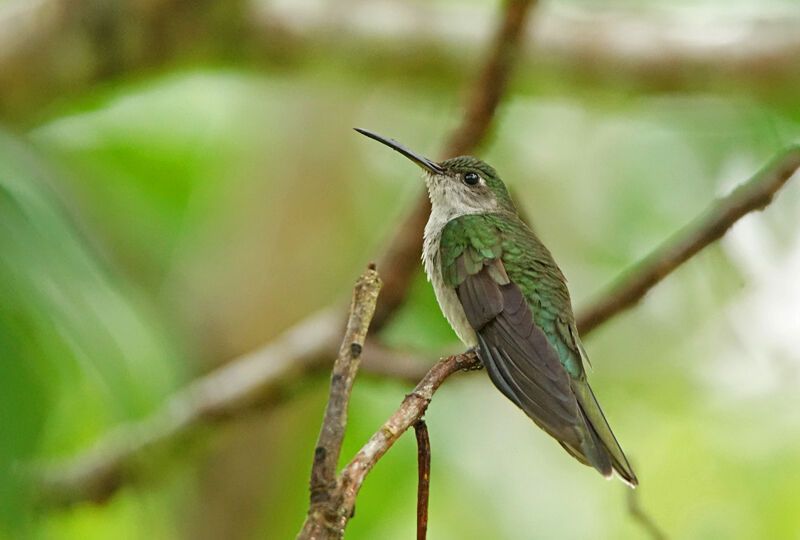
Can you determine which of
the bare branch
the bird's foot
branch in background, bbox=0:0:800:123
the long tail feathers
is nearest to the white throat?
the bird's foot

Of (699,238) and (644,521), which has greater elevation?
(699,238)

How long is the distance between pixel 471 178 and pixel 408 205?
3.99ft

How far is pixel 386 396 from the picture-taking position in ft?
20.9

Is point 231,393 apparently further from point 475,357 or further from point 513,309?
point 475,357

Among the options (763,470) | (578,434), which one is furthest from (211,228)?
(578,434)

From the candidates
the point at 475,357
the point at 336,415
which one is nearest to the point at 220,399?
the point at 475,357

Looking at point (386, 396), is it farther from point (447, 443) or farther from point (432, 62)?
point (432, 62)

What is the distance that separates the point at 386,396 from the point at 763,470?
9.59ft

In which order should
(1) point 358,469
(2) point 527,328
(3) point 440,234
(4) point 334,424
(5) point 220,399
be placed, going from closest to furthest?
(4) point 334,424
(1) point 358,469
(2) point 527,328
(3) point 440,234
(5) point 220,399

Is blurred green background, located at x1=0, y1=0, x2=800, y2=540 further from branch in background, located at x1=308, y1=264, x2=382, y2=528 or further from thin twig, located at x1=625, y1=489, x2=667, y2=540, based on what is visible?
branch in background, located at x1=308, y1=264, x2=382, y2=528

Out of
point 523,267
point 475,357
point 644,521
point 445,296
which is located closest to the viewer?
point 644,521

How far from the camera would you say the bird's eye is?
4.44 m

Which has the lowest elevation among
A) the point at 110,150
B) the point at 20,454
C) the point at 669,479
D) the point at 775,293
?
the point at 20,454

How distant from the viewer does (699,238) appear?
3.26m
